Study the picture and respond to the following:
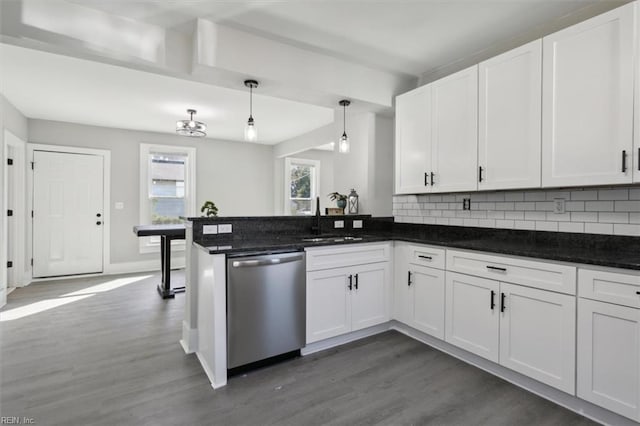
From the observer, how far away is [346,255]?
2.65 meters

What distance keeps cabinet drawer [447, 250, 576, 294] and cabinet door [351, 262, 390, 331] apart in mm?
634

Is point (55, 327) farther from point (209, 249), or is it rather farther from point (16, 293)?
point (209, 249)

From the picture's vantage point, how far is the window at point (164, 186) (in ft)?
18.6

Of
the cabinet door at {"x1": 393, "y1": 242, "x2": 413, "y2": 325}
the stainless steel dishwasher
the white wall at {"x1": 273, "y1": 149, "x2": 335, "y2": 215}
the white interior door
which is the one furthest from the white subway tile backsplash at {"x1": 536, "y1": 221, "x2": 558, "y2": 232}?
the white interior door

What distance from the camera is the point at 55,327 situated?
3.06m

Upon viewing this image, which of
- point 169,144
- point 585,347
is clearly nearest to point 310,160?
point 169,144

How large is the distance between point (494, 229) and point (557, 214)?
0.49m

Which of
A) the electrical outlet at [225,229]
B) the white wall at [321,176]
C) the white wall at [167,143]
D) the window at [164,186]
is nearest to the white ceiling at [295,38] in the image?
the white wall at [167,143]

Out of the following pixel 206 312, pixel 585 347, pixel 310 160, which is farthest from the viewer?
pixel 310 160

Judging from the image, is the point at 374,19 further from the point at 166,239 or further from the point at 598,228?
the point at 166,239

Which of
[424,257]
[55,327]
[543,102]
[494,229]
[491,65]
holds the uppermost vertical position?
[491,65]

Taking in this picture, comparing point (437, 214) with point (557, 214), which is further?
point (437, 214)

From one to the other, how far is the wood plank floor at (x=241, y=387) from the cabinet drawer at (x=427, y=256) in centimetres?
71

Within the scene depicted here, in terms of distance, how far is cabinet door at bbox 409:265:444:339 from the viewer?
2.53m
